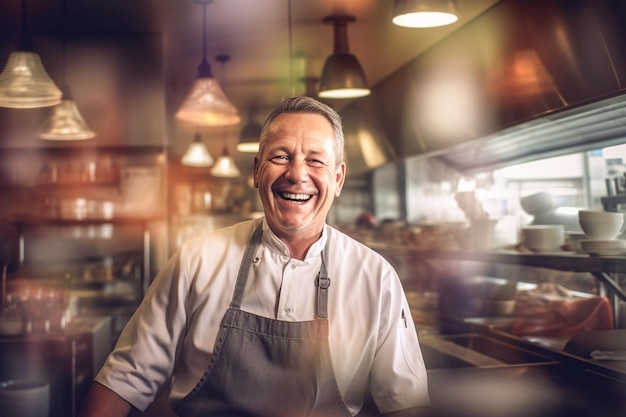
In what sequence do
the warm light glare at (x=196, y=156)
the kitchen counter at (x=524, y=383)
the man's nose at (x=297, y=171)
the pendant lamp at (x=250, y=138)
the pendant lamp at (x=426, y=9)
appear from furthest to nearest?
the warm light glare at (x=196, y=156), the pendant lamp at (x=250, y=138), the pendant lamp at (x=426, y=9), the kitchen counter at (x=524, y=383), the man's nose at (x=297, y=171)

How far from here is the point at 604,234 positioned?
2879 millimetres

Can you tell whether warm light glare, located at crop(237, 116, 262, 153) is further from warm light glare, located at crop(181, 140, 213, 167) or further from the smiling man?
the smiling man

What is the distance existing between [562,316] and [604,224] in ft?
2.02

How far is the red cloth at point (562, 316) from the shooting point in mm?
3166

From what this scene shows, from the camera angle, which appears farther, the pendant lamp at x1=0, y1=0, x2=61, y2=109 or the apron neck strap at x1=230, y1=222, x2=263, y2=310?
the pendant lamp at x1=0, y1=0, x2=61, y2=109

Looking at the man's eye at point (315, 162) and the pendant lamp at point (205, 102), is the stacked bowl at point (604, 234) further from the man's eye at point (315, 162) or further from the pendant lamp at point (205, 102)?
the pendant lamp at point (205, 102)

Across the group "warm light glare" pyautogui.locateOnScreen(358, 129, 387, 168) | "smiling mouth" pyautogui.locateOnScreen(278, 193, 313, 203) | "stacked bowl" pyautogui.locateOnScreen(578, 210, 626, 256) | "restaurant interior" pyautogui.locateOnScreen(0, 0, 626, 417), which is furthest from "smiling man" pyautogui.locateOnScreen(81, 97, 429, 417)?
"warm light glare" pyautogui.locateOnScreen(358, 129, 387, 168)

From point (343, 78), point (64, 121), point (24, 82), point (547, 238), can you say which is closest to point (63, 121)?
point (64, 121)

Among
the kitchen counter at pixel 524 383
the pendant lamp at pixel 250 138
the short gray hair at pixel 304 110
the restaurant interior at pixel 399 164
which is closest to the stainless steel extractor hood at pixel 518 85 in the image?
the restaurant interior at pixel 399 164

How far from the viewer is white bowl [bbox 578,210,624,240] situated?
2.86 metres

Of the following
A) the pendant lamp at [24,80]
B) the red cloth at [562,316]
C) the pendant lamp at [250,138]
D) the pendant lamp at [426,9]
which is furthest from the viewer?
the pendant lamp at [250,138]

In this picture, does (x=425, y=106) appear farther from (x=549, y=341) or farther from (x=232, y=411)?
(x=232, y=411)

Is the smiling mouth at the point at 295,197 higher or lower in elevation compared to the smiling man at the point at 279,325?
higher

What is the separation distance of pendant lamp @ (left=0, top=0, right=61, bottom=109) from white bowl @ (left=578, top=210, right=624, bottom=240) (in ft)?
7.91
